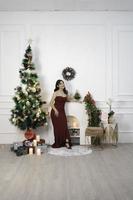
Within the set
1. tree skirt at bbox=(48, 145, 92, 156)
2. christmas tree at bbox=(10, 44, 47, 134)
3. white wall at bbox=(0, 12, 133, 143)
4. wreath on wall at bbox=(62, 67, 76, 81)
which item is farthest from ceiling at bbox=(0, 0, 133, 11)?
tree skirt at bbox=(48, 145, 92, 156)

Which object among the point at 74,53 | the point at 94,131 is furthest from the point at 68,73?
the point at 94,131

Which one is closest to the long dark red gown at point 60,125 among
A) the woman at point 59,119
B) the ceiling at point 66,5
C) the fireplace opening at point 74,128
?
the woman at point 59,119

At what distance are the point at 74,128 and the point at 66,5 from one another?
125 inches

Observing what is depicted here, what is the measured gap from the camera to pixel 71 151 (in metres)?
7.85

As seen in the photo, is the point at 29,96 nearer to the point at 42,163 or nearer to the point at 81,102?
the point at 81,102

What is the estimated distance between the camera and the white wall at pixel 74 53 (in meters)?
9.03

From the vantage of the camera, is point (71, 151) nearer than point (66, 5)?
Yes

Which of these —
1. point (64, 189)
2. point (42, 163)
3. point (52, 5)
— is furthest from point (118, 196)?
point (52, 5)

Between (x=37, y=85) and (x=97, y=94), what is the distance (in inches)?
66.3

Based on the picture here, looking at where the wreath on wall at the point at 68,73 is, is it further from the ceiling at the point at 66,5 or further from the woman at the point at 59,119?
the ceiling at the point at 66,5

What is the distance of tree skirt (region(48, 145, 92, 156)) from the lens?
7.60 m

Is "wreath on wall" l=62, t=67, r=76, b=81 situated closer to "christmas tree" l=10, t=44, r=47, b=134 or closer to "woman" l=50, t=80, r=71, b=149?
"woman" l=50, t=80, r=71, b=149

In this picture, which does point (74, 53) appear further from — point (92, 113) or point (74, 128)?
point (74, 128)

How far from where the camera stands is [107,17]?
9.06 metres
